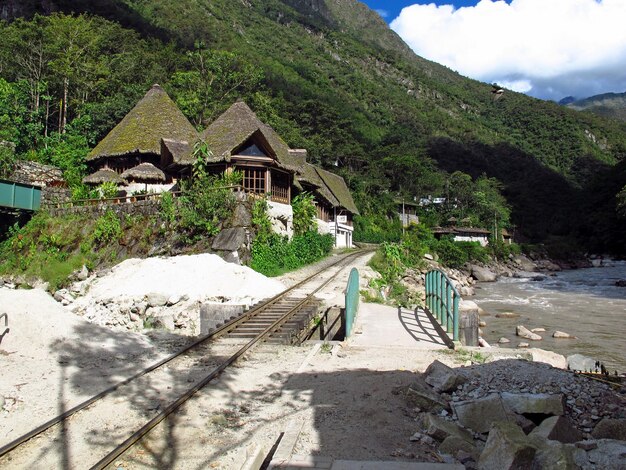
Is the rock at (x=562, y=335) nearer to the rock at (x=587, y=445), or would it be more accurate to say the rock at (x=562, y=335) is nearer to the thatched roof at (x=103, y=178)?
the rock at (x=587, y=445)

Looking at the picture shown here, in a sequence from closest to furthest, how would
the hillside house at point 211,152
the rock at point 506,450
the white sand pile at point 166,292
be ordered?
the rock at point 506,450, the white sand pile at point 166,292, the hillside house at point 211,152

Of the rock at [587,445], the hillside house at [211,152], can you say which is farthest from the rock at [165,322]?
the hillside house at [211,152]

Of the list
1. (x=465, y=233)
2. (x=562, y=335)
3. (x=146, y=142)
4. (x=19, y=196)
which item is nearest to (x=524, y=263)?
(x=465, y=233)

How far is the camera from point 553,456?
164 inches

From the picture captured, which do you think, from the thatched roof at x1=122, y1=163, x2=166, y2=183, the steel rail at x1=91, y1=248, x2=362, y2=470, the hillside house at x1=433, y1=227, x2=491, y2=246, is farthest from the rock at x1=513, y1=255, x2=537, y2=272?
the steel rail at x1=91, y1=248, x2=362, y2=470

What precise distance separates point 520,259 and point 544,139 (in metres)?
94.1

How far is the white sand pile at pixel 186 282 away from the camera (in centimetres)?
1593

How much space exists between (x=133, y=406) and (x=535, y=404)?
5.44 metres

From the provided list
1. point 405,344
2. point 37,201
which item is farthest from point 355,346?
point 37,201

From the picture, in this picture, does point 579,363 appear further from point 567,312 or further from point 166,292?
point 567,312

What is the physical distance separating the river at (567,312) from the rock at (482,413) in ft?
36.1

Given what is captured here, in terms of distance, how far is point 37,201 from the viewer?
27922 millimetres

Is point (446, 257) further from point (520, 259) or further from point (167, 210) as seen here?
point (167, 210)

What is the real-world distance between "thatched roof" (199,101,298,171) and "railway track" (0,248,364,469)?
15.1 meters
